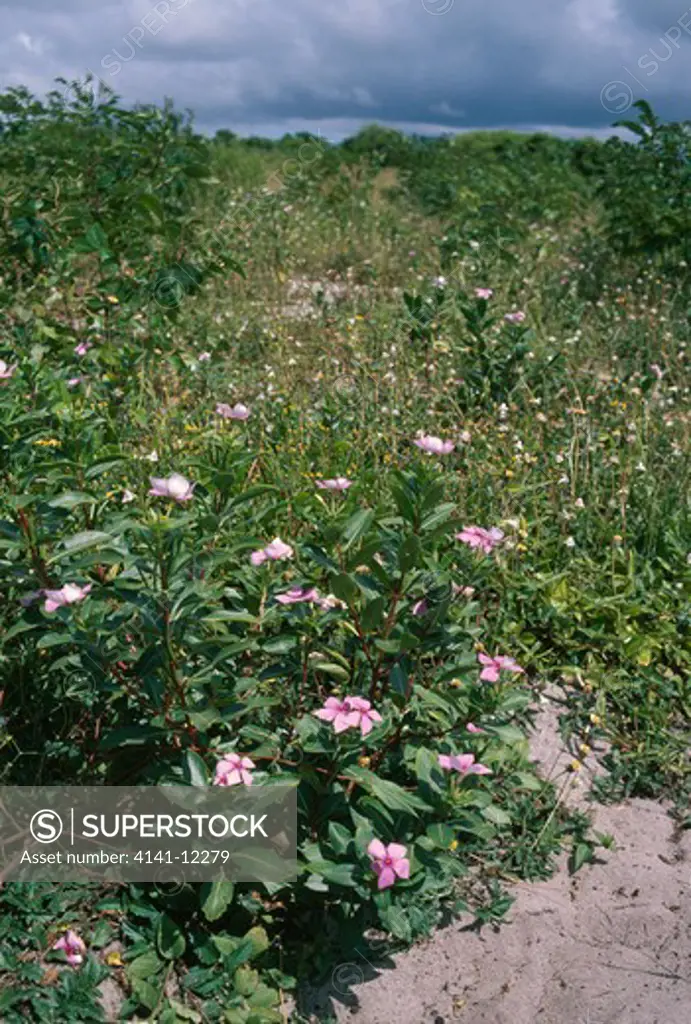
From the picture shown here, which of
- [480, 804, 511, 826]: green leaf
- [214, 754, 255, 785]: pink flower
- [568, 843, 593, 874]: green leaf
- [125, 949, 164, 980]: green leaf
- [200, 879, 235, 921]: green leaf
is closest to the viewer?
[214, 754, 255, 785]: pink flower

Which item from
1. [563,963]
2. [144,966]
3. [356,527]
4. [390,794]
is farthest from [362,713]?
[563,963]

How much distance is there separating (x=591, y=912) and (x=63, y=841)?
1382 millimetres

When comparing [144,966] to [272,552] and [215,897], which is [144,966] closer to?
[215,897]

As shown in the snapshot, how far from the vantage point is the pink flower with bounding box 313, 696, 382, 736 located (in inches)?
82.5

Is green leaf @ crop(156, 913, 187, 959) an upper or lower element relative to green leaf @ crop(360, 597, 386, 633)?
lower

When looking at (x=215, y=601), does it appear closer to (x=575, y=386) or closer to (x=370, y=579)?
(x=370, y=579)

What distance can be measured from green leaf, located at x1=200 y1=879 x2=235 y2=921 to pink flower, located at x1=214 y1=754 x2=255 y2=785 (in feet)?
0.89

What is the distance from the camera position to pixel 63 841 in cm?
255

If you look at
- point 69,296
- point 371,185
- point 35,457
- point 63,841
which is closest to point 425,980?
point 63,841

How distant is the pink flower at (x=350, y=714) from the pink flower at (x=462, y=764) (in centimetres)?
22

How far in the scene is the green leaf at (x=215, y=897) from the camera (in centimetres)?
220

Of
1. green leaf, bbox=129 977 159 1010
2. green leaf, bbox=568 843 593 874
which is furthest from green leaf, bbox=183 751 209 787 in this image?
green leaf, bbox=568 843 593 874

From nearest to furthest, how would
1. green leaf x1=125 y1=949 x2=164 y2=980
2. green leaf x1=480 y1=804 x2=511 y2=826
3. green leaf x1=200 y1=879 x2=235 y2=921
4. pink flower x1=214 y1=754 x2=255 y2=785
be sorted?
pink flower x1=214 y1=754 x2=255 y2=785
green leaf x1=200 y1=879 x2=235 y2=921
green leaf x1=125 y1=949 x2=164 y2=980
green leaf x1=480 y1=804 x2=511 y2=826

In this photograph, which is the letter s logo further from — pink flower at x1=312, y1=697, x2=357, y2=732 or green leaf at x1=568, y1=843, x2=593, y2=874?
green leaf at x1=568, y1=843, x2=593, y2=874
